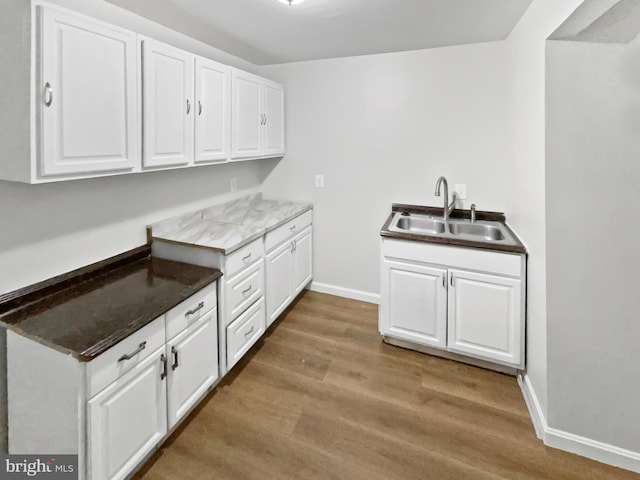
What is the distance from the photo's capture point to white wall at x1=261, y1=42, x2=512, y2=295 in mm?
2713

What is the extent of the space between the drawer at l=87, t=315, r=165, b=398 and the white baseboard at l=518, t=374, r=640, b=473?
6.47 ft

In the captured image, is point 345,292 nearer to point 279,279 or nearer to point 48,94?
point 279,279

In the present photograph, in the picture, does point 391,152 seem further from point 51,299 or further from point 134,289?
point 51,299

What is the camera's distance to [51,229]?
1.66 m

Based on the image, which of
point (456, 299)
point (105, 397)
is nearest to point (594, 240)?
point (456, 299)

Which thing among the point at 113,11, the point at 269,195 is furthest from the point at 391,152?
the point at 113,11

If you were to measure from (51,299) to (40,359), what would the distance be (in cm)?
40

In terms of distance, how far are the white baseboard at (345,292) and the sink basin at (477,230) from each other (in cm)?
99

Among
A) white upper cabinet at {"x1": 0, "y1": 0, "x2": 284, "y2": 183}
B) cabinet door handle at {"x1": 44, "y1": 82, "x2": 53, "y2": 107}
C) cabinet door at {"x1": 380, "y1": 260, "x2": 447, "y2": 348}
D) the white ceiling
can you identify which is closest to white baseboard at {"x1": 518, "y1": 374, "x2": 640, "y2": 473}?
cabinet door at {"x1": 380, "y1": 260, "x2": 447, "y2": 348}

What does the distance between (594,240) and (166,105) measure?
7.57 feet

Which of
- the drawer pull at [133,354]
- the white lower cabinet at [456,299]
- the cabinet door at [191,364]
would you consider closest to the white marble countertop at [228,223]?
the cabinet door at [191,364]

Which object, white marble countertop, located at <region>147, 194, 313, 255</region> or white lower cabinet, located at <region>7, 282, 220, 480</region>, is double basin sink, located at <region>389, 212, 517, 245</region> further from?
white lower cabinet, located at <region>7, 282, 220, 480</region>

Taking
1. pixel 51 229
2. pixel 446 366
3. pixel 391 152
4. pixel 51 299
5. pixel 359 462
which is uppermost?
pixel 391 152

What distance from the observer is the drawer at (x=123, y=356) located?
1.26 meters
